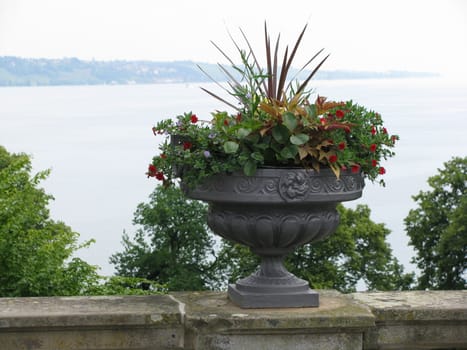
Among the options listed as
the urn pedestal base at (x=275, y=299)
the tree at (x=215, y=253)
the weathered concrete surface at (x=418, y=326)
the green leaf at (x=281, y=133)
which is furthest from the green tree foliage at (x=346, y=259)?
the green leaf at (x=281, y=133)

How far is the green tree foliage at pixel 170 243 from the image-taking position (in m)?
24.2

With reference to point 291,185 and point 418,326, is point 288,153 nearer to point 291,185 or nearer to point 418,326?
point 291,185

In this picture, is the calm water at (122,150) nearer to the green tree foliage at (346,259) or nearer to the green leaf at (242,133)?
the green tree foliage at (346,259)

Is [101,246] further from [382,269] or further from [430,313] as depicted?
[430,313]

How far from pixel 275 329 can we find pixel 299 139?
0.80 m

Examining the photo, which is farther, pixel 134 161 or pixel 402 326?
pixel 134 161

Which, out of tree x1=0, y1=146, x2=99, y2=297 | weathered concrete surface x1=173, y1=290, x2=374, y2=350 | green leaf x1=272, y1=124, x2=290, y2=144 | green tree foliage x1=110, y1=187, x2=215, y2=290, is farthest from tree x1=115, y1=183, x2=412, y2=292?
green leaf x1=272, y1=124, x2=290, y2=144

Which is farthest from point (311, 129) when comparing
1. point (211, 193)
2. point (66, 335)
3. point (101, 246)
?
point (101, 246)

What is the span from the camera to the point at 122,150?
38.8 metres

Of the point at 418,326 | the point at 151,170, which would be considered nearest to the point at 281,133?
the point at 151,170

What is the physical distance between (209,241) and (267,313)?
21.2m

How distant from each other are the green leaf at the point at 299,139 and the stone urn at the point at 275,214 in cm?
11

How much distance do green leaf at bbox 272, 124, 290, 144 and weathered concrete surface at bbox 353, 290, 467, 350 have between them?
88 centimetres

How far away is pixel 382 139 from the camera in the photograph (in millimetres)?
3643
